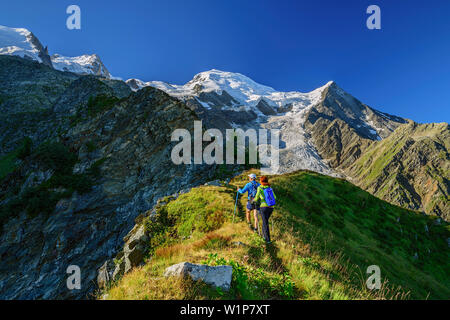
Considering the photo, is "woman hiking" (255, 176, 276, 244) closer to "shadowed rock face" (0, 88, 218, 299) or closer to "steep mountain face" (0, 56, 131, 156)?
"shadowed rock face" (0, 88, 218, 299)

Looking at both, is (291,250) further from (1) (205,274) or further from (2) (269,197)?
(1) (205,274)

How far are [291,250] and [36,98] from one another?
140 metres

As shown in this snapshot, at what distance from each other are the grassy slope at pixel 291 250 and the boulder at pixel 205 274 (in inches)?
9.3

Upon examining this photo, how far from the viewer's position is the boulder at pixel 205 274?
580 centimetres

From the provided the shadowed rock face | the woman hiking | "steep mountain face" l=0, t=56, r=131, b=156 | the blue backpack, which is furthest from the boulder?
"steep mountain face" l=0, t=56, r=131, b=156

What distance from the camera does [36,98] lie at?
102 metres

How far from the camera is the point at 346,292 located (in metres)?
6.95

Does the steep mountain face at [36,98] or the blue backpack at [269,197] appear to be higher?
the steep mountain face at [36,98]

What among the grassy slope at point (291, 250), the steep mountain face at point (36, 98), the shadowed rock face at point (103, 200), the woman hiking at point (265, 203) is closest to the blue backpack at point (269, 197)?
the woman hiking at point (265, 203)

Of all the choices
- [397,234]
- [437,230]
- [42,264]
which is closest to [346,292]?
[42,264]

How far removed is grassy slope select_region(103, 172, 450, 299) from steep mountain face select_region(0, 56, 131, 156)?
200 ft

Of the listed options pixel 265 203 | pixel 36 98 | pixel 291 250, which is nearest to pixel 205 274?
pixel 291 250

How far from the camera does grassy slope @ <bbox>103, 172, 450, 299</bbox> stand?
20.9ft

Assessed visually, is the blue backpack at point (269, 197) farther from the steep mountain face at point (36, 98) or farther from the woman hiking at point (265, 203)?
the steep mountain face at point (36, 98)
